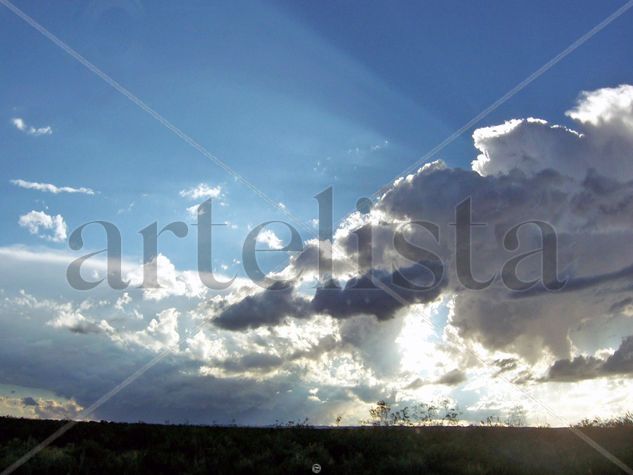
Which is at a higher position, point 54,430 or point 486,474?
point 54,430

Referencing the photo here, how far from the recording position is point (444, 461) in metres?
16.8

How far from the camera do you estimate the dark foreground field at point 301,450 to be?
607 inches

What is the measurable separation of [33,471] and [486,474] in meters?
10.9

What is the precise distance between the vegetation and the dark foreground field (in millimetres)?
27

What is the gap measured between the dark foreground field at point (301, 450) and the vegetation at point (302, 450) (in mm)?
27

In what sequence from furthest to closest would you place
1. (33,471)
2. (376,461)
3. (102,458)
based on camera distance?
(376,461) → (102,458) → (33,471)

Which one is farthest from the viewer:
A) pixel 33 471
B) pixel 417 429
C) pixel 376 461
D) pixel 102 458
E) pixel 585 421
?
pixel 585 421

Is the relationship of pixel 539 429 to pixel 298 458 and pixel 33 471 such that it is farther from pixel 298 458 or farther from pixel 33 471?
pixel 33 471

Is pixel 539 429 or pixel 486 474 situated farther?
pixel 539 429

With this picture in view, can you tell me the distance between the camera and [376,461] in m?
16.7

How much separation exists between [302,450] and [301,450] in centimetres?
4

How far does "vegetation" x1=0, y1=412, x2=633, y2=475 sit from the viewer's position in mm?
15398

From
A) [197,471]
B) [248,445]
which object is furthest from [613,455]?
[197,471]

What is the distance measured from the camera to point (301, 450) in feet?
55.7
